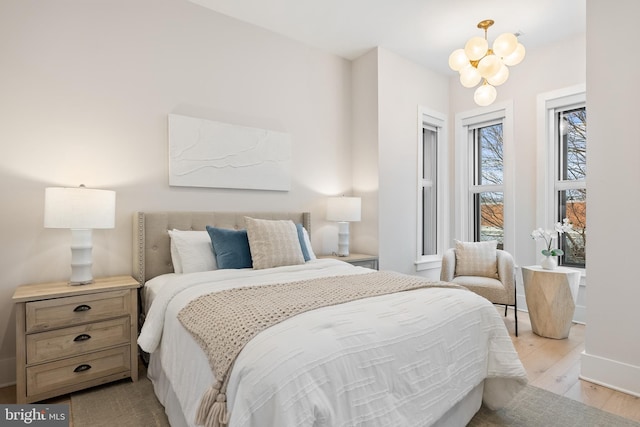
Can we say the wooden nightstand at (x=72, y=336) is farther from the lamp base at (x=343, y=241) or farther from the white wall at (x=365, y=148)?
the white wall at (x=365, y=148)

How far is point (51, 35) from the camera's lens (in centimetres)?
236

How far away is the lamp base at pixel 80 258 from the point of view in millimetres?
2203

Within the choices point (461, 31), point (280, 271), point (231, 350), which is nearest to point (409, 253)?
point (280, 271)

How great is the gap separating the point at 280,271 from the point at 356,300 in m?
0.85

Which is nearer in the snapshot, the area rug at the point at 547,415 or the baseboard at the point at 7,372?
the area rug at the point at 547,415

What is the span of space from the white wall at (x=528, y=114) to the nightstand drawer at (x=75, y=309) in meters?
3.95

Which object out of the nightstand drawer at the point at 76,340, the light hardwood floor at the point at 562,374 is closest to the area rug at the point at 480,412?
the light hardwood floor at the point at 562,374

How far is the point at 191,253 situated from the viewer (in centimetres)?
249

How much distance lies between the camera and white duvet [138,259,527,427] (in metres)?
1.04

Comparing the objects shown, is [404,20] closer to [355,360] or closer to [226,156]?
[226,156]

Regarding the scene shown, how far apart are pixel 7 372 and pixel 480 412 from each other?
9.75ft

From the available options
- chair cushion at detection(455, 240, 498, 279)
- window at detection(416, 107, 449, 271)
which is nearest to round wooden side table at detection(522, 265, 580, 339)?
chair cushion at detection(455, 240, 498, 279)

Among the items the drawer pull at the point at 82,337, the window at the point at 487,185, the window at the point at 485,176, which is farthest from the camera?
the window at the point at 487,185

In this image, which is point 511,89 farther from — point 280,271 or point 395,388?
point 395,388
